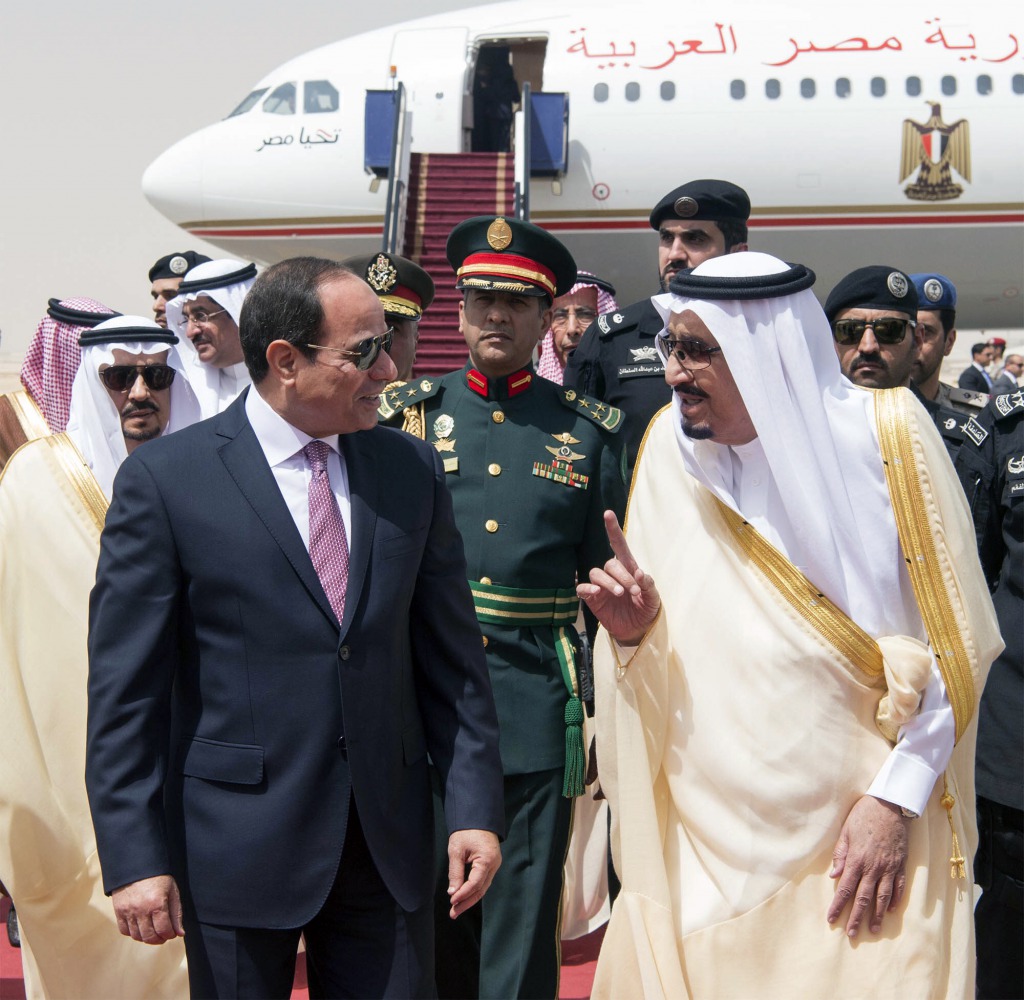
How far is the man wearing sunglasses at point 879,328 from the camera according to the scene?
4199mm

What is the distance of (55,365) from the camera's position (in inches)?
187

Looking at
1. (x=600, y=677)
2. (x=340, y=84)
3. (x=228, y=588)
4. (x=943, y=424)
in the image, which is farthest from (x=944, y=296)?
(x=340, y=84)

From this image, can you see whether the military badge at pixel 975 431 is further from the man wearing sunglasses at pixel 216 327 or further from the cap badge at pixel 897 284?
the man wearing sunglasses at pixel 216 327

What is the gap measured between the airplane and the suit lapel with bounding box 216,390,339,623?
12724mm

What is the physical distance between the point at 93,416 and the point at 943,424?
2600mm

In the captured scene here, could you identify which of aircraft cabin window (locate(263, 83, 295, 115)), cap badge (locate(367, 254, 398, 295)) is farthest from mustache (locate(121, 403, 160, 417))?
aircraft cabin window (locate(263, 83, 295, 115))

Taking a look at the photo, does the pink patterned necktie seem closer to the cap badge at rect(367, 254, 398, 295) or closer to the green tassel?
the green tassel

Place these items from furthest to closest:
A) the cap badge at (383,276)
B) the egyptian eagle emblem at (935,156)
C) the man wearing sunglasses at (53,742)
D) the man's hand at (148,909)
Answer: the egyptian eagle emblem at (935,156), the cap badge at (383,276), the man wearing sunglasses at (53,742), the man's hand at (148,909)

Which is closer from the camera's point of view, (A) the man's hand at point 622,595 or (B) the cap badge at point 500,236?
(A) the man's hand at point 622,595

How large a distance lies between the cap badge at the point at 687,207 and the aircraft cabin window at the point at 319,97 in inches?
489

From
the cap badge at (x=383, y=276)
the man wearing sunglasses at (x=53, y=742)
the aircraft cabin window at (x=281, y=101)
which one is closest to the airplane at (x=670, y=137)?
the aircraft cabin window at (x=281, y=101)

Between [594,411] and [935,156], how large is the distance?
1310 cm

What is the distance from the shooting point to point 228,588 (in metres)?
2.49

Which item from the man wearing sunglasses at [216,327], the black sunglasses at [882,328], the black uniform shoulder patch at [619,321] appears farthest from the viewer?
the man wearing sunglasses at [216,327]
